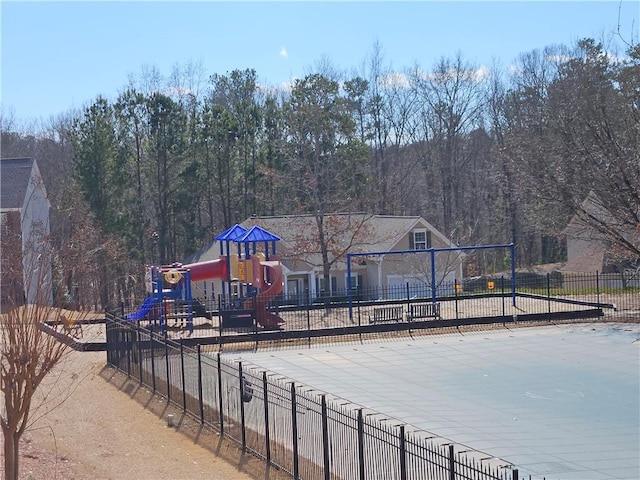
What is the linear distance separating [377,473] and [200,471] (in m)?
3.62

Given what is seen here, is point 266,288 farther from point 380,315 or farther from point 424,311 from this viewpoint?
point 424,311

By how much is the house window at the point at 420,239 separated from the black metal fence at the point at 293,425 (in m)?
31.0

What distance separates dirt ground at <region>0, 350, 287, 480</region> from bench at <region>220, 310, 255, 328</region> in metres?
9.44

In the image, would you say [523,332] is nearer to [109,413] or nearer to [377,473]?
[109,413]

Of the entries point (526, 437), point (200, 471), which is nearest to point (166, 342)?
point (200, 471)

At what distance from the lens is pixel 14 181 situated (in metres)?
42.4

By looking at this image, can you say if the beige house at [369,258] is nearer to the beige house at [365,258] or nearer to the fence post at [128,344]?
the beige house at [365,258]

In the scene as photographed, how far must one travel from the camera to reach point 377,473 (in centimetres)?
1149

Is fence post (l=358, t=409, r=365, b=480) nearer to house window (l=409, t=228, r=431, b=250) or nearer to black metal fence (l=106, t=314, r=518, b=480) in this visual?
black metal fence (l=106, t=314, r=518, b=480)

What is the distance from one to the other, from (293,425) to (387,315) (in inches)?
722

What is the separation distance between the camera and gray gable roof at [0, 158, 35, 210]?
40469 millimetres

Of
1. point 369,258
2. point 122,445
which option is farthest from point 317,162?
point 122,445

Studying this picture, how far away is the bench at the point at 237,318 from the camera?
2909 cm

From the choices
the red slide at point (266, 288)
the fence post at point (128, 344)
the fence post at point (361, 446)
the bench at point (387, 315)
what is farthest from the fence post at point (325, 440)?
the bench at point (387, 315)
